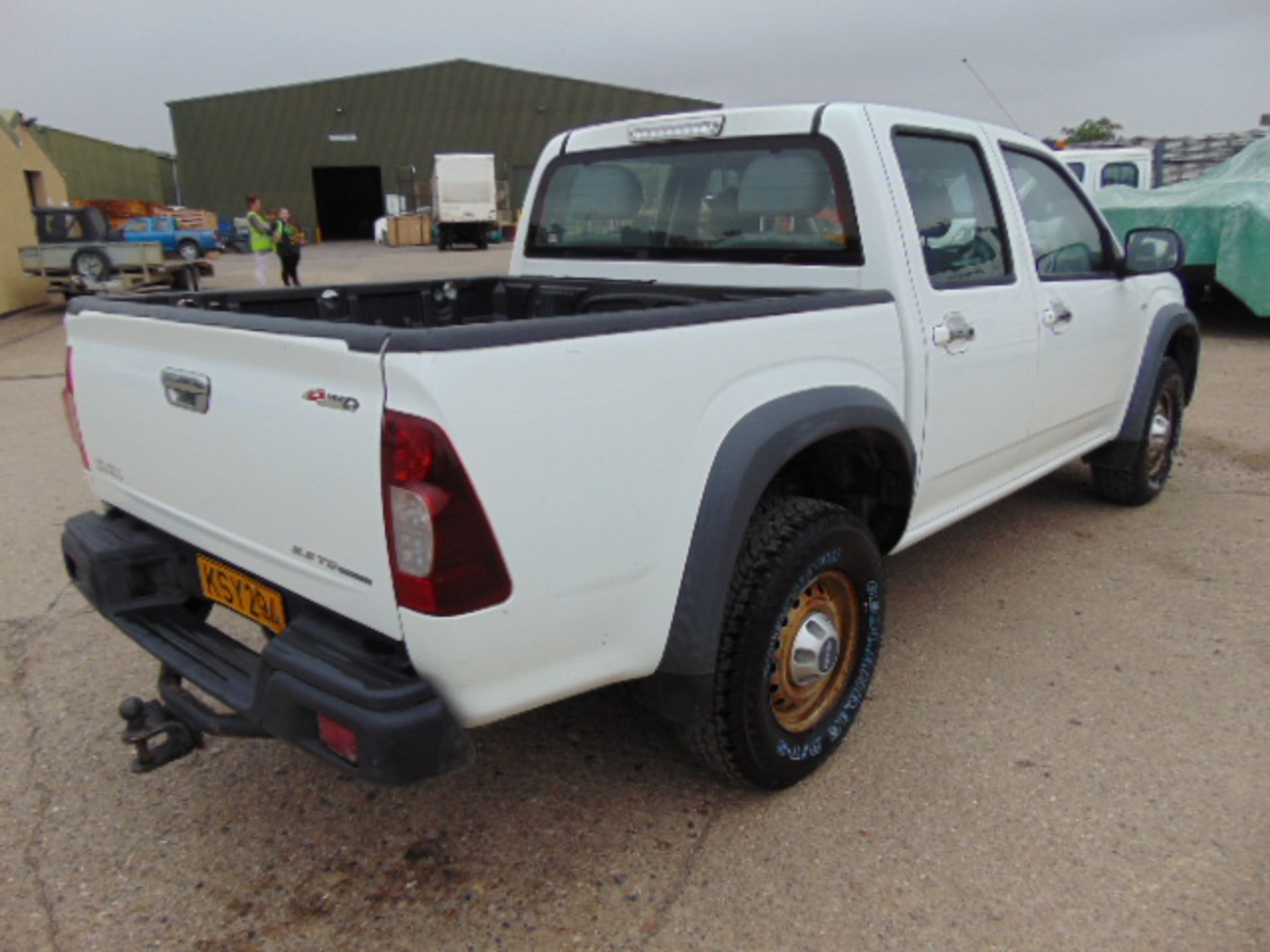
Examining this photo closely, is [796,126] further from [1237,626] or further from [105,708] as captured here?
[105,708]

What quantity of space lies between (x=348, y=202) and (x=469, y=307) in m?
45.6

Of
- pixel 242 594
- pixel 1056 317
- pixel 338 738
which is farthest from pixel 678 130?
pixel 338 738

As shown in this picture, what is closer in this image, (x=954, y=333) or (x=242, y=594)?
(x=242, y=594)

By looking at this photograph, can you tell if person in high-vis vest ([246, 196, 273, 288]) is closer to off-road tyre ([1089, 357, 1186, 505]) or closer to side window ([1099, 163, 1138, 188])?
side window ([1099, 163, 1138, 188])

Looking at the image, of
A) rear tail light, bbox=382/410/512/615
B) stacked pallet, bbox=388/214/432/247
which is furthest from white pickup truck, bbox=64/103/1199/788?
stacked pallet, bbox=388/214/432/247

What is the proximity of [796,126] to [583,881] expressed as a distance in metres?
2.42

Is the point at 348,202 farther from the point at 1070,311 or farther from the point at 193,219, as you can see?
the point at 1070,311

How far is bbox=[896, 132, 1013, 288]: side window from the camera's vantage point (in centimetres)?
321

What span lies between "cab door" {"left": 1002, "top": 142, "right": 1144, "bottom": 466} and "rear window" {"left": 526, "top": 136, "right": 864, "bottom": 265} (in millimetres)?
954

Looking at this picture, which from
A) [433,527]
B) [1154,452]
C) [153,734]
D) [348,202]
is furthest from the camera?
[348,202]

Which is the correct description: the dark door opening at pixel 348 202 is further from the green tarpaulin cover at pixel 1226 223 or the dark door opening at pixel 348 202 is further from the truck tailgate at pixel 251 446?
the truck tailgate at pixel 251 446

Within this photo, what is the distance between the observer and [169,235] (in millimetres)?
25031

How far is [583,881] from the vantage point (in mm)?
2404

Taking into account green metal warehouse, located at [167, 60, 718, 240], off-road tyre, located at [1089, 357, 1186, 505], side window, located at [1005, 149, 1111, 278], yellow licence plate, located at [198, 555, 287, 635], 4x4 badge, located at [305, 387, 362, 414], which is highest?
green metal warehouse, located at [167, 60, 718, 240]
